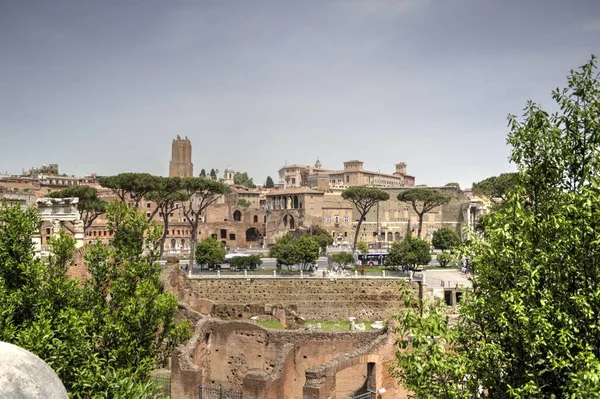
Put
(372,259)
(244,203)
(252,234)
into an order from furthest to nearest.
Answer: (244,203), (252,234), (372,259)

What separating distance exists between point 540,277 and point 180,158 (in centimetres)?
10621

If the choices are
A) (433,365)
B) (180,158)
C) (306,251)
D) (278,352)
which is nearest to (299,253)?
(306,251)

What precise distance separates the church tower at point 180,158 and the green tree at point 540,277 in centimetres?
10323

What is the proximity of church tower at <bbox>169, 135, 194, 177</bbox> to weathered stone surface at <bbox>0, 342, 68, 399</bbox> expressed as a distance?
106 m

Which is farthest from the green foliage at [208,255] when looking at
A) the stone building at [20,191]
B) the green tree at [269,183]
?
the green tree at [269,183]

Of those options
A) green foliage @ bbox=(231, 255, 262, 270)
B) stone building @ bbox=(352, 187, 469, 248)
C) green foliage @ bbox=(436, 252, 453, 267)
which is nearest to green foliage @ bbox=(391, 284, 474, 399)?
green foliage @ bbox=(436, 252, 453, 267)

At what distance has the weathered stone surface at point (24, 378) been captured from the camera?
377cm

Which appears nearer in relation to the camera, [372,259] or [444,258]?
[444,258]

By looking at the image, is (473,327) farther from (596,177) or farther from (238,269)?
(238,269)

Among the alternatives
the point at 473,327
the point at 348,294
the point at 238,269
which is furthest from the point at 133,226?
the point at 238,269

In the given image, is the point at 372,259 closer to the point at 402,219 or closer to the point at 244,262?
the point at 244,262

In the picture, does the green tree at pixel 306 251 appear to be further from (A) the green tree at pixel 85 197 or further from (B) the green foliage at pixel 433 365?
(B) the green foliage at pixel 433 365

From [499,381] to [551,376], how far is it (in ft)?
2.38

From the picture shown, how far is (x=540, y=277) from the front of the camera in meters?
7.32
